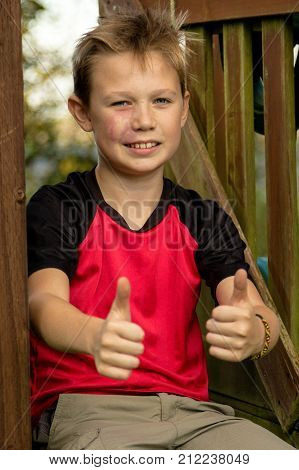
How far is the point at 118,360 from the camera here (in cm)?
137

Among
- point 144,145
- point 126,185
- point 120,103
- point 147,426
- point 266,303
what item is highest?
point 120,103

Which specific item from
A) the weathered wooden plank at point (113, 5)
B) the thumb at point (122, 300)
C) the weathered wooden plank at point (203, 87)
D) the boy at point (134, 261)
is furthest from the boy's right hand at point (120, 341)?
the weathered wooden plank at point (113, 5)

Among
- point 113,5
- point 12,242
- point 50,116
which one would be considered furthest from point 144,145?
point 50,116

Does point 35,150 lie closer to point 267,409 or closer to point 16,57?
point 267,409

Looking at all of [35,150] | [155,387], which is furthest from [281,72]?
[35,150]

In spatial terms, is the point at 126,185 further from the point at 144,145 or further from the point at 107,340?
the point at 107,340

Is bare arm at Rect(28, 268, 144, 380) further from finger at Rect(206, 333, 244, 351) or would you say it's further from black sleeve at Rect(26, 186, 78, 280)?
finger at Rect(206, 333, 244, 351)

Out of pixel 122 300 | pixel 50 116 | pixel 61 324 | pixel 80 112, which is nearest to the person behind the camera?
pixel 122 300

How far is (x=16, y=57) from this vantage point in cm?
151

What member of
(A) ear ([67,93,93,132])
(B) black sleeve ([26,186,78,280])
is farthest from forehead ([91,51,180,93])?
(B) black sleeve ([26,186,78,280])

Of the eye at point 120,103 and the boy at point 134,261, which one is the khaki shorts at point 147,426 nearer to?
the boy at point 134,261

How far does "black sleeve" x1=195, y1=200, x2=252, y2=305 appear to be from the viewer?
2.07 meters

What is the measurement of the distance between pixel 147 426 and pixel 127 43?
3.13 ft

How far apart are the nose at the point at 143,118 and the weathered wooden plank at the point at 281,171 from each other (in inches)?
19.6
